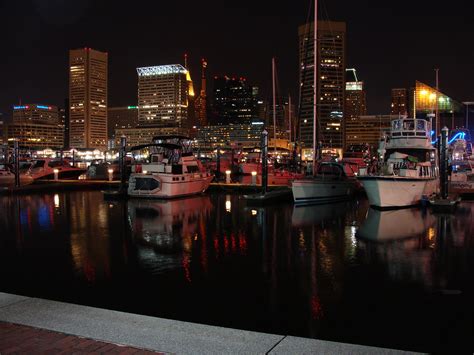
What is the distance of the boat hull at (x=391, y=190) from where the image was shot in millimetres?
23656

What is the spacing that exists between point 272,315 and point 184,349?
3.13 metres

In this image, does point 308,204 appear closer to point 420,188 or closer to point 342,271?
point 420,188

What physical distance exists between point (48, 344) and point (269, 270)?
21.9 ft

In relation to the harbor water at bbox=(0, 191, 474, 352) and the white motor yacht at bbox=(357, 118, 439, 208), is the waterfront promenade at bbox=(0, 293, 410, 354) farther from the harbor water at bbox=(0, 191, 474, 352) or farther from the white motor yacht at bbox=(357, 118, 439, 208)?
the white motor yacht at bbox=(357, 118, 439, 208)

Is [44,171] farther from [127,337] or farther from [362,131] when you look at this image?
[362,131]

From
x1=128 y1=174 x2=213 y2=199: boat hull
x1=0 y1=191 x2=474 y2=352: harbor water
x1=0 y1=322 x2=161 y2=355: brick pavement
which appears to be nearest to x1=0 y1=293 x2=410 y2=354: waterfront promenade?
x1=0 y1=322 x2=161 y2=355: brick pavement

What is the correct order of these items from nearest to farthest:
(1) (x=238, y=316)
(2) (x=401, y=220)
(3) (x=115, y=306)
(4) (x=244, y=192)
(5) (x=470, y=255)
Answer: (1) (x=238, y=316) < (3) (x=115, y=306) < (5) (x=470, y=255) < (2) (x=401, y=220) < (4) (x=244, y=192)

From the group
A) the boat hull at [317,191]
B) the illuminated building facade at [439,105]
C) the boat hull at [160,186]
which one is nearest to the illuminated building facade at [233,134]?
the illuminated building facade at [439,105]

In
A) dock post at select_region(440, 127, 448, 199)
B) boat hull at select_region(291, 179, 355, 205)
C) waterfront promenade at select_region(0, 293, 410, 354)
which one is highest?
dock post at select_region(440, 127, 448, 199)

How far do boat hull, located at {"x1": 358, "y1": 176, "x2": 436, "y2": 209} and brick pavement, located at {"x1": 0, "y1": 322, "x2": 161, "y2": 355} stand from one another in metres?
20.4

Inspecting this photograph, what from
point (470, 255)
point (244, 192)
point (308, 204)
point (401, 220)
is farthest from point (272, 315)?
point (244, 192)

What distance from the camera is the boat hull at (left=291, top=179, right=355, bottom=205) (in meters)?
26.3

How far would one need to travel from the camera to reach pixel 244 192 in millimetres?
34094

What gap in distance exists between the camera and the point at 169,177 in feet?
93.8
